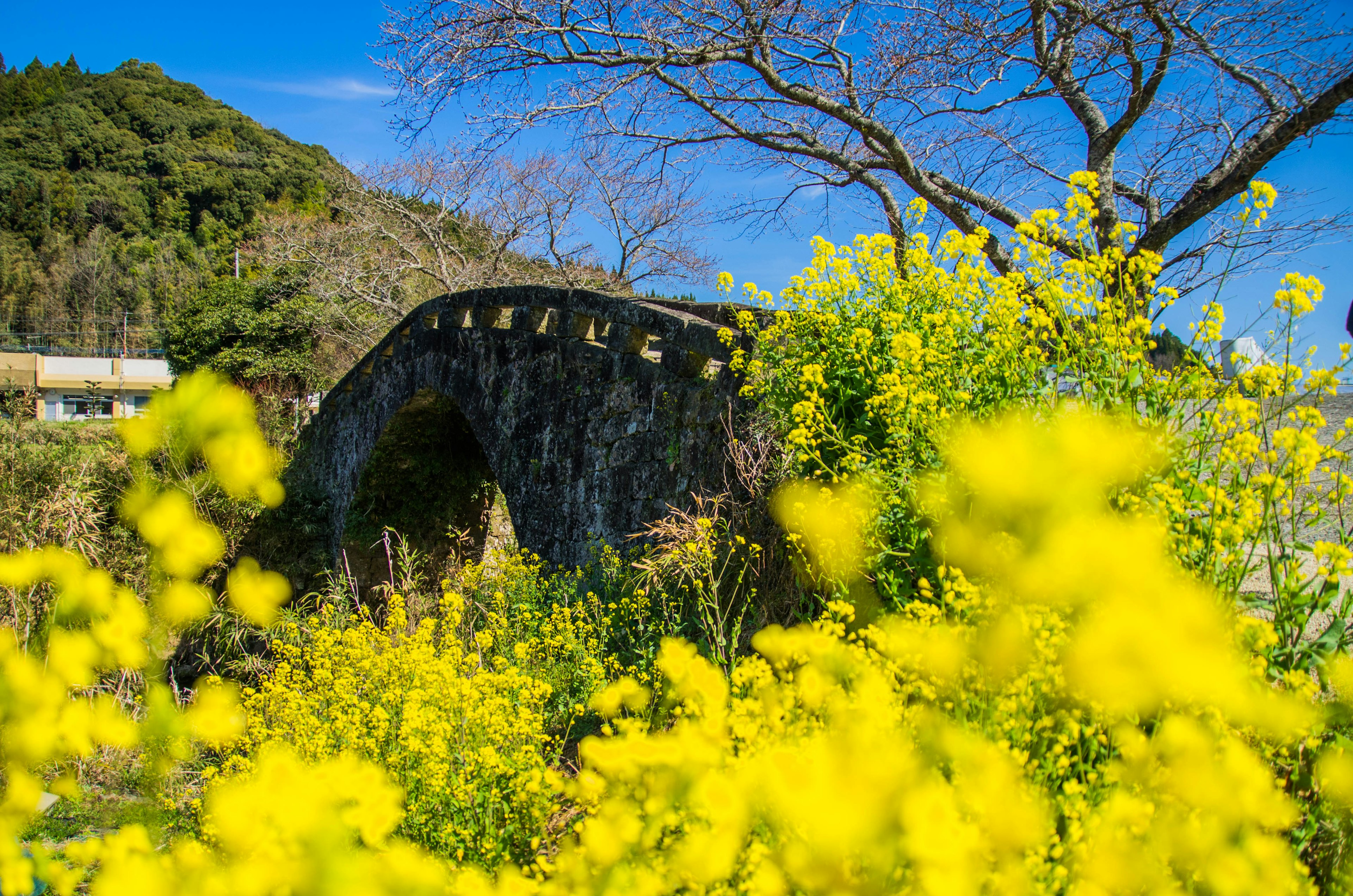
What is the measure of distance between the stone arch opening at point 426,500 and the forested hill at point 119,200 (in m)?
34.1

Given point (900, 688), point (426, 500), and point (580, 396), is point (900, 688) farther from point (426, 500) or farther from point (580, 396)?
point (426, 500)

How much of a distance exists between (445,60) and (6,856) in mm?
8365

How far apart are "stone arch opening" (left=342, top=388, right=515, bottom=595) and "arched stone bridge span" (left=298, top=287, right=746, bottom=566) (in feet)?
4.23

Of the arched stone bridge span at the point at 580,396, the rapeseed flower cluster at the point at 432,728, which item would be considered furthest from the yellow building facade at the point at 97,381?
the rapeseed flower cluster at the point at 432,728

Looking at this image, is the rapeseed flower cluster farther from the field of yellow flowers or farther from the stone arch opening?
the stone arch opening

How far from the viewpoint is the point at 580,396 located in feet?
18.9

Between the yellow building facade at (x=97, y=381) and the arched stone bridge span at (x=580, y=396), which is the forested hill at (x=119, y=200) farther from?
the arched stone bridge span at (x=580, y=396)

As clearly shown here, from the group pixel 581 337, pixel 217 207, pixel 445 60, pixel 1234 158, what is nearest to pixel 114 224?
pixel 217 207

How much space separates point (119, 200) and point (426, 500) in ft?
167

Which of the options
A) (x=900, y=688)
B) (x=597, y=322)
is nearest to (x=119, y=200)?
(x=597, y=322)

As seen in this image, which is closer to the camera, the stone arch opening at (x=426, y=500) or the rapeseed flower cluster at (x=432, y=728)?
the rapeseed flower cluster at (x=432, y=728)

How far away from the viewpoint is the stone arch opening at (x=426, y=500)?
32.5ft

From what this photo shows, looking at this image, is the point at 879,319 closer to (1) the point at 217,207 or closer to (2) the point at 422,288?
(2) the point at 422,288

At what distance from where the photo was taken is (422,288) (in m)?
17.8
